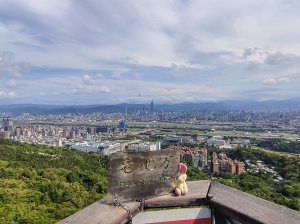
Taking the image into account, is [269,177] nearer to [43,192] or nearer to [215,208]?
[43,192]

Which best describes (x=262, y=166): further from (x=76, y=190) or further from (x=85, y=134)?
(x=85, y=134)

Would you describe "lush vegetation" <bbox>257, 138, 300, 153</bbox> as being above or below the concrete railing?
below

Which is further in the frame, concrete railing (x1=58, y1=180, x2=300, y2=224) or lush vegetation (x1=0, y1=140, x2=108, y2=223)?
lush vegetation (x1=0, y1=140, x2=108, y2=223)

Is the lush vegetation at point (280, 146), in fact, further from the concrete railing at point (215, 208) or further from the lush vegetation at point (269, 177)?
the concrete railing at point (215, 208)

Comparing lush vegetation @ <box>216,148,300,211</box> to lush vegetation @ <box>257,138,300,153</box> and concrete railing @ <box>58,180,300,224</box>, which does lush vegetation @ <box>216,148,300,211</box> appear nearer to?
lush vegetation @ <box>257,138,300,153</box>

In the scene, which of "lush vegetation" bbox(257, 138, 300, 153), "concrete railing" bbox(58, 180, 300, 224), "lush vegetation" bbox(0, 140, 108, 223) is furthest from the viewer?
"lush vegetation" bbox(257, 138, 300, 153)

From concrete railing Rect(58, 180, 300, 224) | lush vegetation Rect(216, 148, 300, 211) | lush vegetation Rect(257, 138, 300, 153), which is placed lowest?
lush vegetation Rect(257, 138, 300, 153)

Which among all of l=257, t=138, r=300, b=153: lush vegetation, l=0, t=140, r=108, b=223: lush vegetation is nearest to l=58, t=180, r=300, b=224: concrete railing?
l=0, t=140, r=108, b=223: lush vegetation

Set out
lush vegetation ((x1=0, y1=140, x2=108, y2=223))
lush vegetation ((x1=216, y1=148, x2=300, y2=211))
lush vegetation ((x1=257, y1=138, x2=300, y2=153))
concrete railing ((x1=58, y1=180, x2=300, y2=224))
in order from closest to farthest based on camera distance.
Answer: concrete railing ((x1=58, y1=180, x2=300, y2=224)) → lush vegetation ((x1=0, y1=140, x2=108, y2=223)) → lush vegetation ((x1=216, y1=148, x2=300, y2=211)) → lush vegetation ((x1=257, y1=138, x2=300, y2=153))

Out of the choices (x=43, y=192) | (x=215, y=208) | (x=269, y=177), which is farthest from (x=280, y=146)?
(x=215, y=208)

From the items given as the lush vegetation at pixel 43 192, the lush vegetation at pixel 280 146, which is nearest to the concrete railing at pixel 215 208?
the lush vegetation at pixel 43 192
